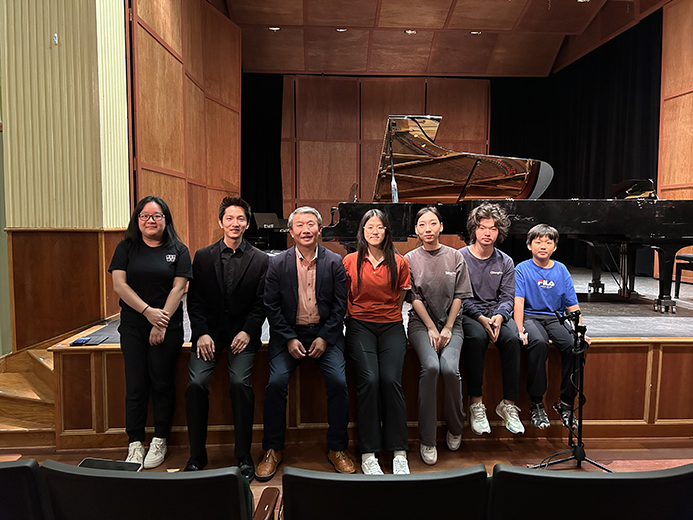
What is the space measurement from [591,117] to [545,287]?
256 inches

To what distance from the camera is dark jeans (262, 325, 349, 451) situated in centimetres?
253

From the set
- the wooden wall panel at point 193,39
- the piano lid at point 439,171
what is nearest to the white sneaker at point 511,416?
the piano lid at point 439,171

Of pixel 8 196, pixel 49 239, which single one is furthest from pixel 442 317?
pixel 8 196

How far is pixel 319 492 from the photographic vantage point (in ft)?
3.26

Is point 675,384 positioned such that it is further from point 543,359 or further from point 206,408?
point 206,408

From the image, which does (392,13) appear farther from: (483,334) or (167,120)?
(483,334)

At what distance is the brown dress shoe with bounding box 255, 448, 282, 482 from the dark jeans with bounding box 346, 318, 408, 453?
0.47m

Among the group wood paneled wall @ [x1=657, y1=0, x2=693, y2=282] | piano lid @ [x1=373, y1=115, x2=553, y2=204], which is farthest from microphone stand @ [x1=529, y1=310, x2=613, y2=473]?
wood paneled wall @ [x1=657, y1=0, x2=693, y2=282]

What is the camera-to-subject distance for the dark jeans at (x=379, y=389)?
100 inches

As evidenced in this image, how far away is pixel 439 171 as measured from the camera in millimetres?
4684

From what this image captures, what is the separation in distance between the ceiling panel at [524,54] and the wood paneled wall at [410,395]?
6.79 m

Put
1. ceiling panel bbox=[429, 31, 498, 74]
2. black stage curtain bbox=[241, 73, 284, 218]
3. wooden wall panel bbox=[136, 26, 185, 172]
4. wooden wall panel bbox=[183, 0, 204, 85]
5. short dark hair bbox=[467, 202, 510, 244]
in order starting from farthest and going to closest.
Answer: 1. black stage curtain bbox=[241, 73, 284, 218]
2. ceiling panel bbox=[429, 31, 498, 74]
3. wooden wall panel bbox=[183, 0, 204, 85]
4. wooden wall panel bbox=[136, 26, 185, 172]
5. short dark hair bbox=[467, 202, 510, 244]

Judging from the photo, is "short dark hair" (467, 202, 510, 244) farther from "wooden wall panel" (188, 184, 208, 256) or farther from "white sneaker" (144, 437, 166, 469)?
"wooden wall panel" (188, 184, 208, 256)

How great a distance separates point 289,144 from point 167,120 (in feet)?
14.4
